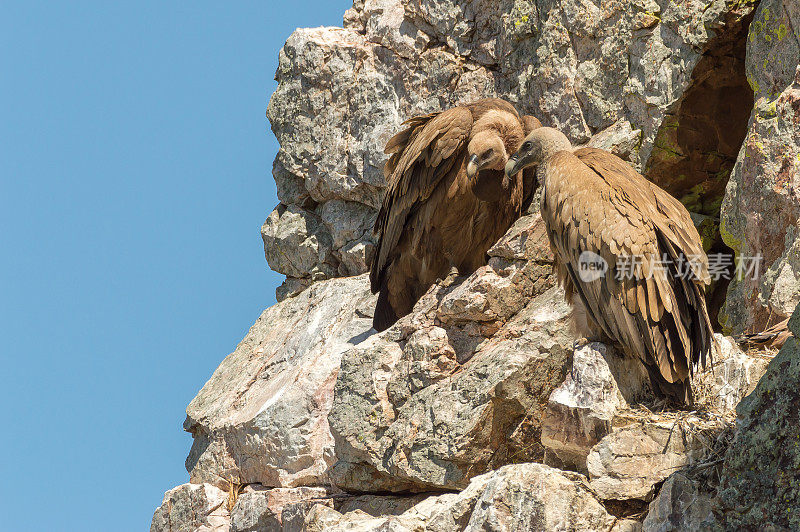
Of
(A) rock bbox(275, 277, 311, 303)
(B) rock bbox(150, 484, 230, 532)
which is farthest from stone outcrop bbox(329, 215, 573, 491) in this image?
(A) rock bbox(275, 277, 311, 303)

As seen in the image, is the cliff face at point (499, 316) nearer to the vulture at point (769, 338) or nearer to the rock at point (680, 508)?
the rock at point (680, 508)

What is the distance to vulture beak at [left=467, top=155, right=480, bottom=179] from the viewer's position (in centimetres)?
705

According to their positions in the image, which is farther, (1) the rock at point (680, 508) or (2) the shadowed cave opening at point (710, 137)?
(2) the shadowed cave opening at point (710, 137)

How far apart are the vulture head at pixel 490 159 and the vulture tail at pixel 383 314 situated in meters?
1.20

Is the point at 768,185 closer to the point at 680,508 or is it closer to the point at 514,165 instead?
the point at 514,165

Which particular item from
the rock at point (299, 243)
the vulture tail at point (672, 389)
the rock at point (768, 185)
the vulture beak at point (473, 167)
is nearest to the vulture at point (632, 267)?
the vulture tail at point (672, 389)

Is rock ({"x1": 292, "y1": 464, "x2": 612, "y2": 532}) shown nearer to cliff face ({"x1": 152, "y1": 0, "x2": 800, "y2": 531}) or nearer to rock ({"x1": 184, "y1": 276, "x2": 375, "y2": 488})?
cliff face ({"x1": 152, "y1": 0, "x2": 800, "y2": 531})

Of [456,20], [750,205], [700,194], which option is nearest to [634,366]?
[750,205]

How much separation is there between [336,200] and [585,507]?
534cm

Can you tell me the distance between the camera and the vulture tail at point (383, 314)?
7768mm

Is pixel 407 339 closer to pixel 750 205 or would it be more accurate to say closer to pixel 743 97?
pixel 750 205

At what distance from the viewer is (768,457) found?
A: 150 inches

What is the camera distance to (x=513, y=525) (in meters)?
4.38

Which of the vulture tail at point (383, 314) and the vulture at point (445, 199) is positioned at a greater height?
the vulture at point (445, 199)
